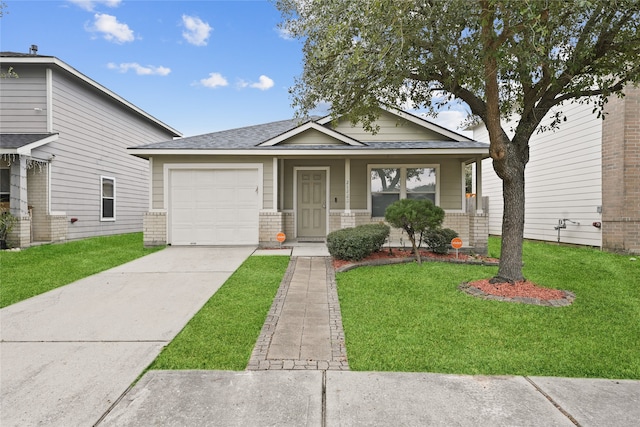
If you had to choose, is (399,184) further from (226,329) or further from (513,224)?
(226,329)

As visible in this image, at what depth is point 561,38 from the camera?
17.7ft

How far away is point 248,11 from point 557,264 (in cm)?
1037

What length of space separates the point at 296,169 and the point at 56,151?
25.5ft

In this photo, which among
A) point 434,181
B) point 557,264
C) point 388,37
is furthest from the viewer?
point 434,181

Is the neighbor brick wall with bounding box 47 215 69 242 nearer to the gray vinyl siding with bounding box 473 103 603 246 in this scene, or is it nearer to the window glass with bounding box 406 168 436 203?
the window glass with bounding box 406 168 436 203

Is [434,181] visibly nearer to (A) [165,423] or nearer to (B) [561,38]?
(B) [561,38]

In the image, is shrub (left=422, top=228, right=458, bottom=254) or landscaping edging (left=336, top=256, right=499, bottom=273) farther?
shrub (left=422, top=228, right=458, bottom=254)

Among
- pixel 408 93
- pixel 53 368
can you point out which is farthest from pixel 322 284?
pixel 408 93

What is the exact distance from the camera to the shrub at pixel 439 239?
26.6 feet

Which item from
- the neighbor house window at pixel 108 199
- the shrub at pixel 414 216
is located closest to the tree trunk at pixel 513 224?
the shrub at pixel 414 216

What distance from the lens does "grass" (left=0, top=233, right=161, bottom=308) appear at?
213 inches

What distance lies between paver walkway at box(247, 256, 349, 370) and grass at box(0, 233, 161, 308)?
3.83 metres

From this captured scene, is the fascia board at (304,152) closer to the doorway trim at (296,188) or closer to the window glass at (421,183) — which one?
the window glass at (421,183)

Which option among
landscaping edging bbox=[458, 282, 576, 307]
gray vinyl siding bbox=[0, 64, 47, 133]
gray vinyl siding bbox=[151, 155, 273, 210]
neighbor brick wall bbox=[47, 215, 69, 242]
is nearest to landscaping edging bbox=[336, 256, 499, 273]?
landscaping edging bbox=[458, 282, 576, 307]
